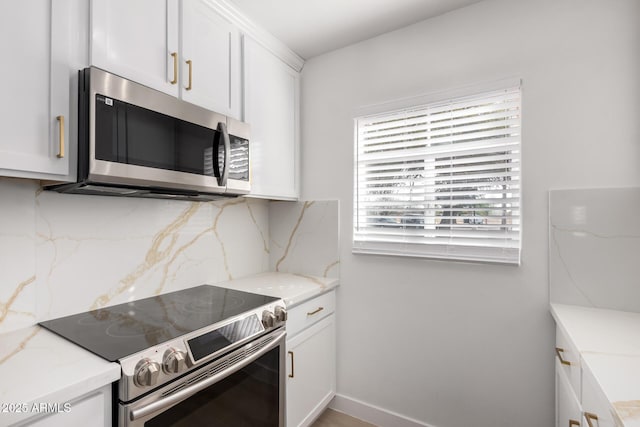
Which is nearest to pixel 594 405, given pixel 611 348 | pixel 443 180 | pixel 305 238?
pixel 611 348

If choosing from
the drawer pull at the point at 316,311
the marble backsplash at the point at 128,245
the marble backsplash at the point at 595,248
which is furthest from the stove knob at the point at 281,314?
the marble backsplash at the point at 595,248

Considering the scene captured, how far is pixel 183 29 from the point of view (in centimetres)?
147

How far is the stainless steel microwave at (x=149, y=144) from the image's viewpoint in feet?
3.61

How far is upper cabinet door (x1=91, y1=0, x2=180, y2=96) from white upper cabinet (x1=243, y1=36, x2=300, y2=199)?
46 cm

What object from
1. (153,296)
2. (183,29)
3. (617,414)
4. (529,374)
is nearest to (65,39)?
(183,29)

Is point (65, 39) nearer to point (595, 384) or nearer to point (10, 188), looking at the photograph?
point (10, 188)

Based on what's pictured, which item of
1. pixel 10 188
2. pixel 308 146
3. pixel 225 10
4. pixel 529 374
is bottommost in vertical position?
pixel 529 374

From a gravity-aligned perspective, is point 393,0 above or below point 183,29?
above

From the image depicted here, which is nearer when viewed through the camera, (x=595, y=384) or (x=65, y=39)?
(x=595, y=384)

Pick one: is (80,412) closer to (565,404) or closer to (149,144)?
(149,144)

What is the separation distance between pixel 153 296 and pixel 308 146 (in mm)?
1355

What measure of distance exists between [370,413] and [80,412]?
1.67 metres

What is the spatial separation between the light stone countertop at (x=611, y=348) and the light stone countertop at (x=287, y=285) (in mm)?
1165

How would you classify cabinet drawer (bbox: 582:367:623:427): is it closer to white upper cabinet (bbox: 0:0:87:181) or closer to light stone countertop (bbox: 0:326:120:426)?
light stone countertop (bbox: 0:326:120:426)
